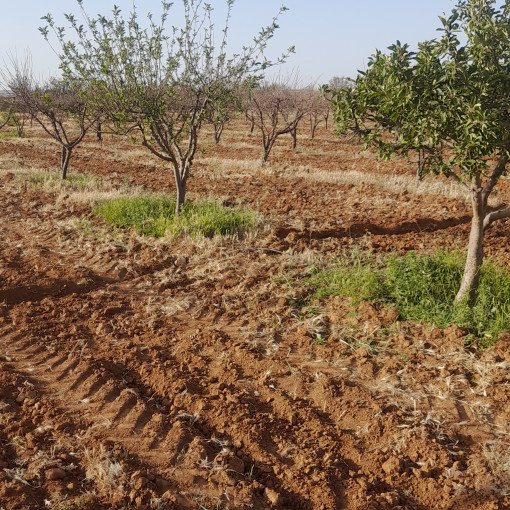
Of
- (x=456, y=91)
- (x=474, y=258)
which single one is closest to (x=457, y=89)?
(x=456, y=91)

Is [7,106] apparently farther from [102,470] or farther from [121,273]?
[102,470]

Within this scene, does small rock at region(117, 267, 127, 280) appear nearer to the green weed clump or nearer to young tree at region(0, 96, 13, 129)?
the green weed clump

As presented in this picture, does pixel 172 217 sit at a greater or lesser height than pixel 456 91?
lesser

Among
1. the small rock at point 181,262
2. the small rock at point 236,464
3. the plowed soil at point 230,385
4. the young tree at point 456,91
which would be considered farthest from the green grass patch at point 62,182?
the small rock at point 236,464

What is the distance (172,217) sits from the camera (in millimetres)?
7484

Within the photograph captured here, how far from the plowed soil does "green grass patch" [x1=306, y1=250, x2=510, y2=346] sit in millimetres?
209

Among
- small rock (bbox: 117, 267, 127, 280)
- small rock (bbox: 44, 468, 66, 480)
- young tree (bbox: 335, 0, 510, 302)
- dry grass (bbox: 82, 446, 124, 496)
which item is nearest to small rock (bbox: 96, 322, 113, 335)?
small rock (bbox: 117, 267, 127, 280)

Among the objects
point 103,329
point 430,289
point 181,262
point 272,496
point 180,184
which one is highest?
point 180,184

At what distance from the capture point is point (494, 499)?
257 centimetres

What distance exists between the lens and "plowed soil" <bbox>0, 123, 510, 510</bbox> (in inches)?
105

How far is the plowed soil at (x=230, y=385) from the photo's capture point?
8.76ft

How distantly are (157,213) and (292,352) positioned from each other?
4.41m

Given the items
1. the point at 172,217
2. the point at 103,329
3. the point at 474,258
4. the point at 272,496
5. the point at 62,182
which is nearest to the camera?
the point at 272,496

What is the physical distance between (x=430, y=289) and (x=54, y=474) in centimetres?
378
